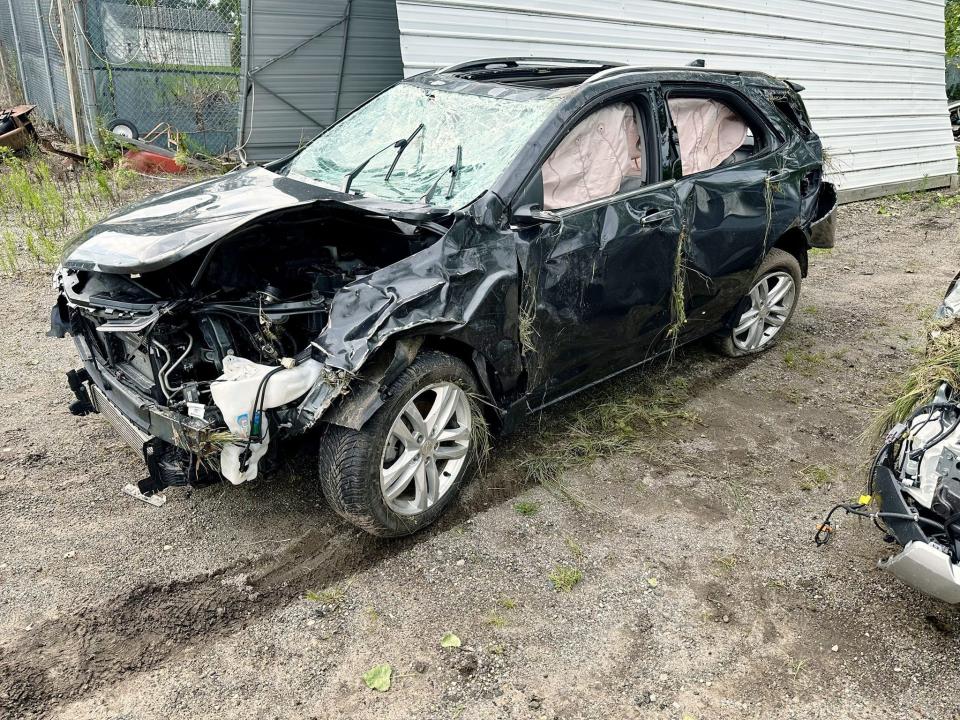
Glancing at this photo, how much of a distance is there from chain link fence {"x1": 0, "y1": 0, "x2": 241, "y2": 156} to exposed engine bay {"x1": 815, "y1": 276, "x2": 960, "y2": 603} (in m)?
8.36

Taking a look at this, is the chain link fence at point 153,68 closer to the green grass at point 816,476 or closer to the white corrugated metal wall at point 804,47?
the white corrugated metal wall at point 804,47

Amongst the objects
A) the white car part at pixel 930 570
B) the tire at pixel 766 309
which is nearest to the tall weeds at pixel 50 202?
→ the tire at pixel 766 309

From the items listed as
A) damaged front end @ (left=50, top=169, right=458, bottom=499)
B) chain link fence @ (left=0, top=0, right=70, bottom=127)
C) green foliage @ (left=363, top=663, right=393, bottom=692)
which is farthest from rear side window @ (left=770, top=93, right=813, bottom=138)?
chain link fence @ (left=0, top=0, right=70, bottom=127)

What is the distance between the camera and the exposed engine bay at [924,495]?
2650mm

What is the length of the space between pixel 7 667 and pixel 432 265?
A: 2132 millimetres

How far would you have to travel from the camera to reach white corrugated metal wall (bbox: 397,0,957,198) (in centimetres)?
679

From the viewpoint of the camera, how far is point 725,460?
4.17 metres

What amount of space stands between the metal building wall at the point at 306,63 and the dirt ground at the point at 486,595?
5162 millimetres

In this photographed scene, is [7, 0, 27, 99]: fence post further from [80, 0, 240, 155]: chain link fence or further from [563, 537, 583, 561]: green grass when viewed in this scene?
[563, 537, 583, 561]: green grass

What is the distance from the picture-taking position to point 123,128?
902cm

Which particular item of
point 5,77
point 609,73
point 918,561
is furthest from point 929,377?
point 5,77

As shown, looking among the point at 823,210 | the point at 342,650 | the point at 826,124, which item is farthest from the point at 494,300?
the point at 826,124

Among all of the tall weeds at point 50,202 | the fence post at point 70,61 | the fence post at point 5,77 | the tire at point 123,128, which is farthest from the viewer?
the fence post at point 5,77

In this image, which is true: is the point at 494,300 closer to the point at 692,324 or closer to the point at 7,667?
the point at 692,324
